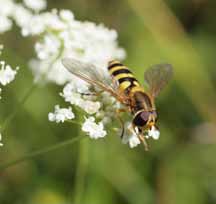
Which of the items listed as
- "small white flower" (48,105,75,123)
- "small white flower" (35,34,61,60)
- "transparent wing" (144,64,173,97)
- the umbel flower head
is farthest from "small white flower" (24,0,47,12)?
"small white flower" (48,105,75,123)

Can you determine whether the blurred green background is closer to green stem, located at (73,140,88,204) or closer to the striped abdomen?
green stem, located at (73,140,88,204)

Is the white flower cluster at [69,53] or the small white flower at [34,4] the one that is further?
the small white flower at [34,4]

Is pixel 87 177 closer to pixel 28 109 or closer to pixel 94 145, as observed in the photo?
pixel 94 145

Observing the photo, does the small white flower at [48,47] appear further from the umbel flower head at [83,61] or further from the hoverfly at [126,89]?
the hoverfly at [126,89]

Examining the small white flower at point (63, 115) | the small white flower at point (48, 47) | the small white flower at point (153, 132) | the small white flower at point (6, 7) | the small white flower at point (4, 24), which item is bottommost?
the small white flower at point (63, 115)

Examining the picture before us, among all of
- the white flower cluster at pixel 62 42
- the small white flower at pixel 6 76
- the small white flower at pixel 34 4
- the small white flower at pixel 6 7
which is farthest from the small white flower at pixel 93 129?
the small white flower at pixel 34 4

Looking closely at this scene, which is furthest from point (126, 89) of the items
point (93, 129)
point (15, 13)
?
point (15, 13)

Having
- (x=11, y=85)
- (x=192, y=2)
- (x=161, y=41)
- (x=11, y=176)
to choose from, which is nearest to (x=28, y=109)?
(x=11, y=85)
